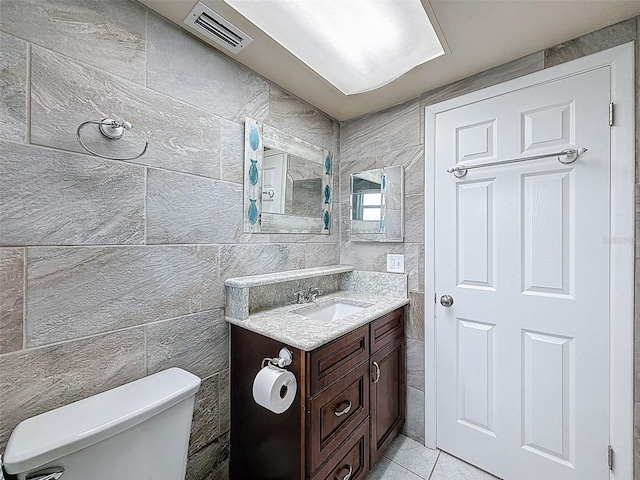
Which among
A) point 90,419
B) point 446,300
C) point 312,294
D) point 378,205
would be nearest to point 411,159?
point 378,205

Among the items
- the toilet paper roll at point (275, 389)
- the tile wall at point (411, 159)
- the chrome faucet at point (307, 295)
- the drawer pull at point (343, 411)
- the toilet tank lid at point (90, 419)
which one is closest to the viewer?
the toilet tank lid at point (90, 419)

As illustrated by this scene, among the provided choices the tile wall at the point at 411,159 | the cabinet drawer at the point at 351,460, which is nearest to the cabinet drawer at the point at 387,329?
the tile wall at the point at 411,159

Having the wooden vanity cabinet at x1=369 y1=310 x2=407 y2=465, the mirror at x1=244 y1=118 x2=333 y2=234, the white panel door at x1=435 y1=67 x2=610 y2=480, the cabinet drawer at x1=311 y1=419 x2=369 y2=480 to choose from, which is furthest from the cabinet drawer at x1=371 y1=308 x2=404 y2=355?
the mirror at x1=244 y1=118 x2=333 y2=234

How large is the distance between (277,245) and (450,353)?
122cm

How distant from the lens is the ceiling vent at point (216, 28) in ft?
3.88

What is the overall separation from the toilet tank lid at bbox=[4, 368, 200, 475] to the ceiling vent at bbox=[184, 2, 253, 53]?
148 centimetres

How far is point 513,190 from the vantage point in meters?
1.50

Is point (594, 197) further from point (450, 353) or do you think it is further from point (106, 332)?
point (106, 332)

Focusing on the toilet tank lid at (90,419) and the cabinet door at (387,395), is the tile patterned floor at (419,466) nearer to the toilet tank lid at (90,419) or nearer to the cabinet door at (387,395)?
the cabinet door at (387,395)

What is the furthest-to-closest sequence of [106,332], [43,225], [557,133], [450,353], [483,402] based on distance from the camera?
[450,353]
[483,402]
[557,133]
[106,332]
[43,225]

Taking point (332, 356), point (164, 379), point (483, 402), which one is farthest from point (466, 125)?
point (164, 379)

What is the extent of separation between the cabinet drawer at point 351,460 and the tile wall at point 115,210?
557mm

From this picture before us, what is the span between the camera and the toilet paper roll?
1.07 meters

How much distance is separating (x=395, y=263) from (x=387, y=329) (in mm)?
466
